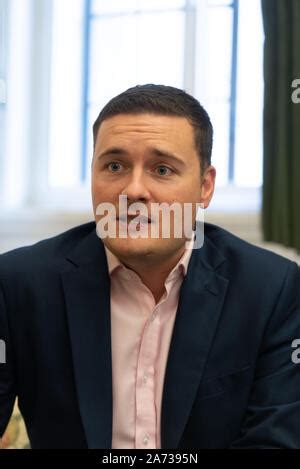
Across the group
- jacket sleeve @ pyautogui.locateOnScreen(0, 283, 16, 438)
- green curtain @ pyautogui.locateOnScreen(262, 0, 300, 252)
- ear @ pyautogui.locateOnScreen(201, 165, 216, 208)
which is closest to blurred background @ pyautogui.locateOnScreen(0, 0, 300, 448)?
green curtain @ pyautogui.locateOnScreen(262, 0, 300, 252)

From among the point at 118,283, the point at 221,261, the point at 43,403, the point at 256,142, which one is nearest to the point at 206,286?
the point at 221,261

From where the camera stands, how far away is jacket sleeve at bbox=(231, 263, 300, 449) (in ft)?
3.55

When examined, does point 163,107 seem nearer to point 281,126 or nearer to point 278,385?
point 278,385

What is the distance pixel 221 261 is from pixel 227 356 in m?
0.23

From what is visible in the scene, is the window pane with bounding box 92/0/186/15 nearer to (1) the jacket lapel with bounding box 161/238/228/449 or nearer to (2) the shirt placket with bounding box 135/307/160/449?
(1) the jacket lapel with bounding box 161/238/228/449

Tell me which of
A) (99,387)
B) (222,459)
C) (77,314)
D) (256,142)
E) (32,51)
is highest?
(32,51)

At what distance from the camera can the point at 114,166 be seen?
1158 millimetres

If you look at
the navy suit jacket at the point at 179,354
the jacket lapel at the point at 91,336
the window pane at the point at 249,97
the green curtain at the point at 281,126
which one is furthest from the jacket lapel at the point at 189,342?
the window pane at the point at 249,97

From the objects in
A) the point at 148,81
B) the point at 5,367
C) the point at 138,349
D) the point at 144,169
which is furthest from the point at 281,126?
the point at 5,367

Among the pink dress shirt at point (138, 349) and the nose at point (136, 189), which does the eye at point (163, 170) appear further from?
the pink dress shirt at point (138, 349)

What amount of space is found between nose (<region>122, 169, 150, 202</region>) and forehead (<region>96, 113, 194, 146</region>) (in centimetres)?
Answer: 8

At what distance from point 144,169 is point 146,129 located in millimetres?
90

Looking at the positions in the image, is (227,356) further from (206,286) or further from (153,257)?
(153,257)

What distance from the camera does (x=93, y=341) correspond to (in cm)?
116
